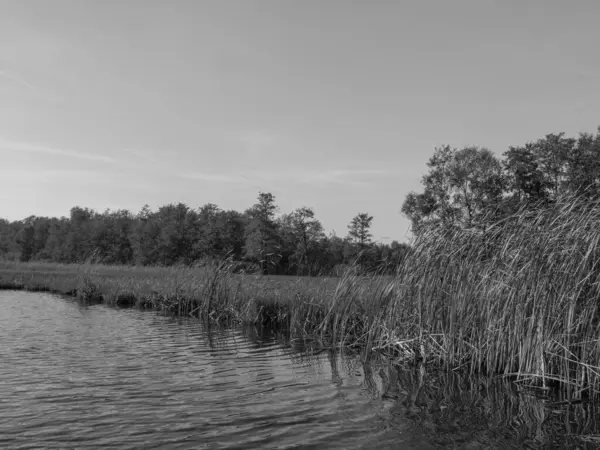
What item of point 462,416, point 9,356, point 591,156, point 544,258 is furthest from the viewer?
point 591,156

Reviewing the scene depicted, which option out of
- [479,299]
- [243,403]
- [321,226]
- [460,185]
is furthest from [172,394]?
[321,226]

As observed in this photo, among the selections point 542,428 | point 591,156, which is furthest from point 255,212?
point 542,428

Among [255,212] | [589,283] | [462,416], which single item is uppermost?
[255,212]

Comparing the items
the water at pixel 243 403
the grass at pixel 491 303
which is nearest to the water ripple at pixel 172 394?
the water at pixel 243 403

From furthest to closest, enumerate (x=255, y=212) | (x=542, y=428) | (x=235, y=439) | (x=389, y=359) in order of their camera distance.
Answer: (x=255, y=212) < (x=389, y=359) < (x=542, y=428) < (x=235, y=439)

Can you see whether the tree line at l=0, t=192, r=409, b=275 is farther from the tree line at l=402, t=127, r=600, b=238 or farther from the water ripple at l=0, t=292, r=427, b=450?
the water ripple at l=0, t=292, r=427, b=450

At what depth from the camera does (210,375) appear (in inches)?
397

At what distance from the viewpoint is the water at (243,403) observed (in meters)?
6.49

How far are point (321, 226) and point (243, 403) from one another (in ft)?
320

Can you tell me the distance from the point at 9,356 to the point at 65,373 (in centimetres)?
237

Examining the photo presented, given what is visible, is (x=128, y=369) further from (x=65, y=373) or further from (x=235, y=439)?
(x=235, y=439)

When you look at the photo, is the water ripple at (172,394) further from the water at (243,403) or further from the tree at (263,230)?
the tree at (263,230)

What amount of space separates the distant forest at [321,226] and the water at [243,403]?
358 centimetres

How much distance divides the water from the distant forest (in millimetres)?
3578
